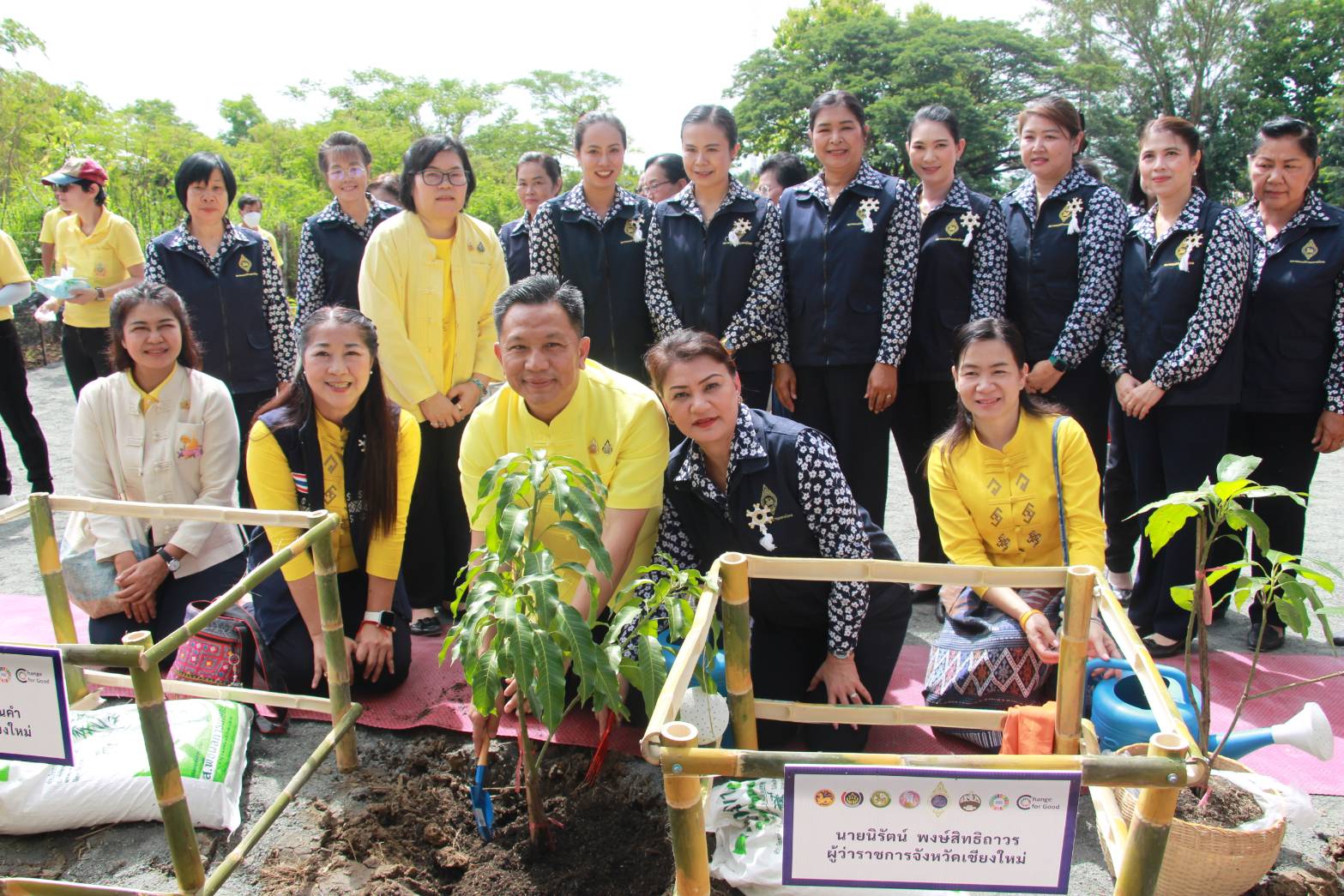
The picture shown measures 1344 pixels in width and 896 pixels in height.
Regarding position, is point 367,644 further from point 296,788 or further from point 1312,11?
point 1312,11

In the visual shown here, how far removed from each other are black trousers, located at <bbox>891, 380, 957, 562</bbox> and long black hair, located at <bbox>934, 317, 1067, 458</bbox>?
81cm

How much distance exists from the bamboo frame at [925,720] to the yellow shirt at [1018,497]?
Result: 2.77 ft

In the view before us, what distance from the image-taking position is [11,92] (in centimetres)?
1708

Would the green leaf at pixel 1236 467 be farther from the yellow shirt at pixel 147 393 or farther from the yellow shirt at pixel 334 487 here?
the yellow shirt at pixel 147 393

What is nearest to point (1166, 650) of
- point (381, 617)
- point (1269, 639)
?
point (1269, 639)

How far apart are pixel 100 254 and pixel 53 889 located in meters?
4.54

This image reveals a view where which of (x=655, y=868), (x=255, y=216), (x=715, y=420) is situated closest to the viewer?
(x=655, y=868)

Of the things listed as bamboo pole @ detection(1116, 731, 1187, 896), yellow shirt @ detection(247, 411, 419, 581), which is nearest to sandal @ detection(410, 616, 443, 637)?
yellow shirt @ detection(247, 411, 419, 581)

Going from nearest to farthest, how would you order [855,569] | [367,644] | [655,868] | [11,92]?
[855,569], [655,868], [367,644], [11,92]

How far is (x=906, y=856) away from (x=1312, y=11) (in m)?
30.9

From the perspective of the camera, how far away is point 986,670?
272 centimetres

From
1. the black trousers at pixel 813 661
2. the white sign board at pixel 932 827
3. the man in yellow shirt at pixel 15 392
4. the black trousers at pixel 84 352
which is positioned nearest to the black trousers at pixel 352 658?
the black trousers at pixel 813 661

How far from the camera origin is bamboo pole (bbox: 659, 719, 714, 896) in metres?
1.35

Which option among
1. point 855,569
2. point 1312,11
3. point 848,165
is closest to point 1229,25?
point 1312,11
